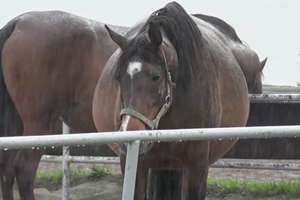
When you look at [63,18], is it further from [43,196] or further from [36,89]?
[43,196]

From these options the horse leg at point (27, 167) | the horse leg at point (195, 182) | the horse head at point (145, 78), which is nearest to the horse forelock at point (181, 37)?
the horse head at point (145, 78)

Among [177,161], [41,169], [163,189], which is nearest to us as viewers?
[177,161]

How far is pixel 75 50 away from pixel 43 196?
167cm

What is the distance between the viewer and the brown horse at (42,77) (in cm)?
504

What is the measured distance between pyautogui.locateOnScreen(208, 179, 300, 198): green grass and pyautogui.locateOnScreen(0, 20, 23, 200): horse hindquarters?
2040 mm

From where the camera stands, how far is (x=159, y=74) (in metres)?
3.37

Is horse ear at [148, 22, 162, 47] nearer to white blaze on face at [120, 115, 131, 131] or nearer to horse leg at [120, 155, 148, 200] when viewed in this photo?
white blaze on face at [120, 115, 131, 131]

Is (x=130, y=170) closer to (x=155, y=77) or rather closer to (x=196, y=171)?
(x=155, y=77)

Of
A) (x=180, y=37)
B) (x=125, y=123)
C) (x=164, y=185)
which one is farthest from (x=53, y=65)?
(x=125, y=123)

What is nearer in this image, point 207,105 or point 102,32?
point 207,105

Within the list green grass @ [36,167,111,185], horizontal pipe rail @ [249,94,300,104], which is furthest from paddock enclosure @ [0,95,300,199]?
green grass @ [36,167,111,185]

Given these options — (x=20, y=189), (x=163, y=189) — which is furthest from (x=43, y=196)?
(x=163, y=189)

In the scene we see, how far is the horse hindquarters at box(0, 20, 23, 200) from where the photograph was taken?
507 cm

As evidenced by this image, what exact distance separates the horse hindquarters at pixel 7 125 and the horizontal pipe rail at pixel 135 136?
125 inches
